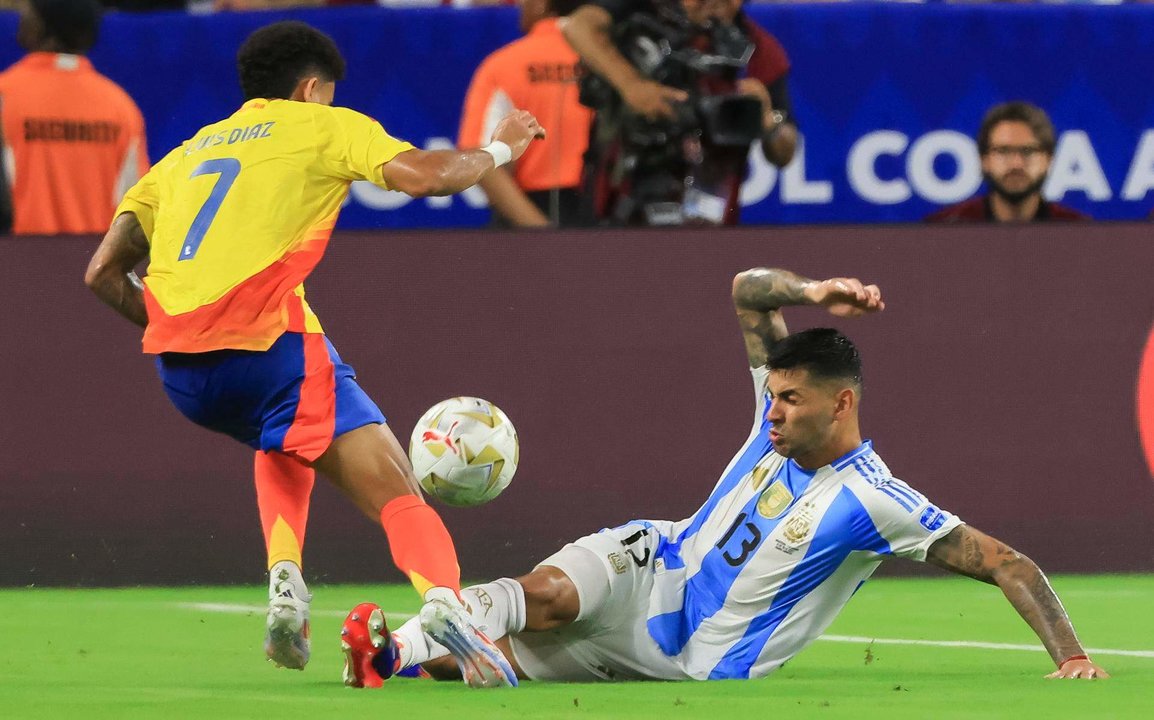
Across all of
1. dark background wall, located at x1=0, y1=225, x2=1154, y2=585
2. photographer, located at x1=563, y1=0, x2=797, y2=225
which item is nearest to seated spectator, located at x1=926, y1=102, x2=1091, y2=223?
dark background wall, located at x1=0, y1=225, x2=1154, y2=585

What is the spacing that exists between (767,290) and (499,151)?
0.91 meters

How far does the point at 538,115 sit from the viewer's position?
8.62 meters

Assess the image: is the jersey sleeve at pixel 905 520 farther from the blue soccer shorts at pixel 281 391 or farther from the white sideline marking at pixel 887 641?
the blue soccer shorts at pixel 281 391

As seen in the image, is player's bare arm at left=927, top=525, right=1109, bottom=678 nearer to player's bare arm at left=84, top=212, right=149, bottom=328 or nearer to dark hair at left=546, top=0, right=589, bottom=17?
player's bare arm at left=84, top=212, right=149, bottom=328

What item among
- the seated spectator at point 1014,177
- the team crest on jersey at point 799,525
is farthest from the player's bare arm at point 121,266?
the seated spectator at point 1014,177

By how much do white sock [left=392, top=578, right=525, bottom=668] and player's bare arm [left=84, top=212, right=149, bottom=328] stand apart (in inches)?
52.4

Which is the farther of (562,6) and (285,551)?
(562,6)

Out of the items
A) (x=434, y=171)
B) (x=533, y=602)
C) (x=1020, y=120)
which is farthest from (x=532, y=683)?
(x=1020, y=120)

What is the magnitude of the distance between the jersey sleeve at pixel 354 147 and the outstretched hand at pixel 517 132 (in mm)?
302

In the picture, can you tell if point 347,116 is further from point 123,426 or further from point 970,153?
point 970,153

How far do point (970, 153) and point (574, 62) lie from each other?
71.9 inches

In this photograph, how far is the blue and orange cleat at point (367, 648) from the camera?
5309 millimetres

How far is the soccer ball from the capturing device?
6152 mm

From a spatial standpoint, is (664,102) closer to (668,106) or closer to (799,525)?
(668,106)
